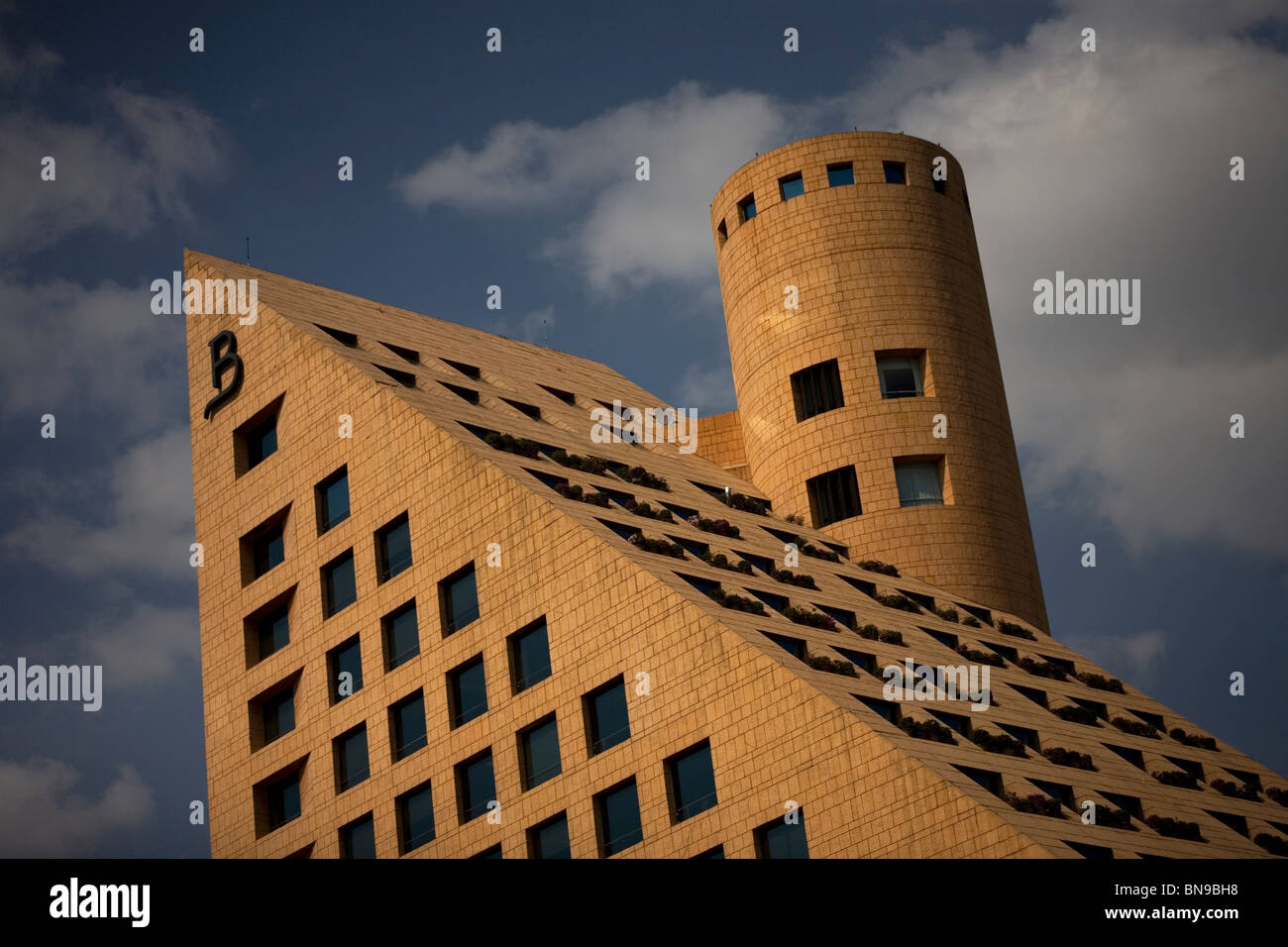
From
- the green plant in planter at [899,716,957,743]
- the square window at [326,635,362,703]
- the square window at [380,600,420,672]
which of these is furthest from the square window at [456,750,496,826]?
the green plant in planter at [899,716,957,743]

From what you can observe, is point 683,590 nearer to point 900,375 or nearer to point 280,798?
point 280,798

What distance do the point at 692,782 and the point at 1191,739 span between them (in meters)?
29.6

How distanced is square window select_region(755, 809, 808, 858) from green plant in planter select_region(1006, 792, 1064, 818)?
603cm

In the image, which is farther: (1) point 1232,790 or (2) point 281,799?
(2) point 281,799

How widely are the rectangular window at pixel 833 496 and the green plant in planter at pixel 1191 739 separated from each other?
17.5 m

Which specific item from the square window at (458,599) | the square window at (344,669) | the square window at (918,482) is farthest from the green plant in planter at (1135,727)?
the square window at (344,669)

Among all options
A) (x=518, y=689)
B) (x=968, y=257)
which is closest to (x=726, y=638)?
(x=518, y=689)

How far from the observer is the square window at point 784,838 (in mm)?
53125

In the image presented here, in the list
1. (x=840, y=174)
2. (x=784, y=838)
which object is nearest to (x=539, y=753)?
(x=784, y=838)

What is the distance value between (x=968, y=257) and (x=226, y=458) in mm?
39090

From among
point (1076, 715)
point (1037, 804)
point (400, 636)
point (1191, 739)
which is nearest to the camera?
point (1037, 804)

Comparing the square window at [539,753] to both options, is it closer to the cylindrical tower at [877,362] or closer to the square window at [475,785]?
the square window at [475,785]

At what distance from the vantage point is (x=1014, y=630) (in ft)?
270
